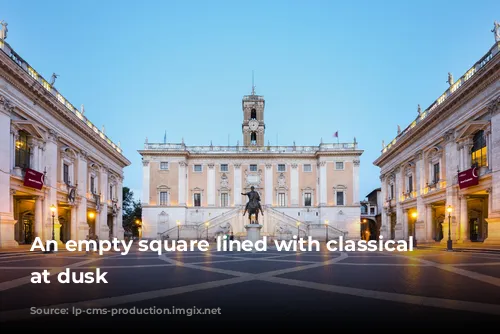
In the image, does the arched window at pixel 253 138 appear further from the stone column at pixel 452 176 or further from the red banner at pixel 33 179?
the red banner at pixel 33 179

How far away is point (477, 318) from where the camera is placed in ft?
24.7

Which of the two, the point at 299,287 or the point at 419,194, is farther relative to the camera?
the point at 419,194

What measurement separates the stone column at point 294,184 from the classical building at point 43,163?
31112mm

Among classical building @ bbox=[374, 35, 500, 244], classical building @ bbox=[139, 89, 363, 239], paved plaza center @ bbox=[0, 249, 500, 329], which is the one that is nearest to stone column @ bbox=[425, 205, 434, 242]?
classical building @ bbox=[374, 35, 500, 244]

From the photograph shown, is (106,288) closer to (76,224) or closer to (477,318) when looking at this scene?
(477,318)

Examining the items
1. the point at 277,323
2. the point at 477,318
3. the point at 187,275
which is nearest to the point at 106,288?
the point at 187,275

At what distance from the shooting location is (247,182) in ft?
238

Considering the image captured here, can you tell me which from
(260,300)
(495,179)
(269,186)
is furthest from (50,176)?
(269,186)

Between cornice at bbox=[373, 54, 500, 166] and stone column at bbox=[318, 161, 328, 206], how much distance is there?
21.1 meters

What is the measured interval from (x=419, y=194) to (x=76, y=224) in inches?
1418

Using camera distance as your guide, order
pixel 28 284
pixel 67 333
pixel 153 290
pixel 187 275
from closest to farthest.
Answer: pixel 67 333 < pixel 153 290 < pixel 28 284 < pixel 187 275

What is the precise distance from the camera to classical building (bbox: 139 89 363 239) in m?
70.6

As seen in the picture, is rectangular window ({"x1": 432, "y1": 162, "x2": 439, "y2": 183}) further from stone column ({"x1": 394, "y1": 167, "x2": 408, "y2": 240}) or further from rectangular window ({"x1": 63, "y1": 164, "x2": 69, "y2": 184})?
rectangular window ({"x1": 63, "y1": 164, "x2": 69, "y2": 184})

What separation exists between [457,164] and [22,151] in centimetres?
3572
